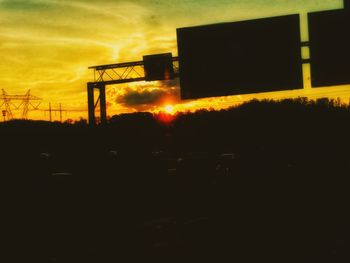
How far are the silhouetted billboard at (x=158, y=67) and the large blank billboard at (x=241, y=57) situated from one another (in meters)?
2.76

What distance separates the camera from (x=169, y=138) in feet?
206

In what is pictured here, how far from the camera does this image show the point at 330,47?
108ft

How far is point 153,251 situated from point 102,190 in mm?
11662

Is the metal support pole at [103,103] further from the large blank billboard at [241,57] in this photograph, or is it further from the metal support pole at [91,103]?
the large blank billboard at [241,57]

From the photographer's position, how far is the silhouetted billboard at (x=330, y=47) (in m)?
32.6

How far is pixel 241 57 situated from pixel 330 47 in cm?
554

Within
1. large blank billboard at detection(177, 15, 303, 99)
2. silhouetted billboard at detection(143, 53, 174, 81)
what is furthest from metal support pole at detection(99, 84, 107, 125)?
large blank billboard at detection(177, 15, 303, 99)

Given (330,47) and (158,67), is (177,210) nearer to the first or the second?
(330,47)

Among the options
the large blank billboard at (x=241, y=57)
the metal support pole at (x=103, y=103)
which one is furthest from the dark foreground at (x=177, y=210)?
the metal support pole at (x=103, y=103)

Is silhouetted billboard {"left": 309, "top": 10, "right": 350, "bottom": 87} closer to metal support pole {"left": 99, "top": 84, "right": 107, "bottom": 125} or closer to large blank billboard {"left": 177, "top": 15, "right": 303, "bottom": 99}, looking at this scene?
large blank billboard {"left": 177, "top": 15, "right": 303, "bottom": 99}

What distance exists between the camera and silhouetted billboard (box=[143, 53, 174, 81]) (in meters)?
38.1

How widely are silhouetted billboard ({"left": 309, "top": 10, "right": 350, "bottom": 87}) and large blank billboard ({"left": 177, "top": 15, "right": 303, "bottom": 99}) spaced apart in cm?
101

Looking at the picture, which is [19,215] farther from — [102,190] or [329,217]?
[329,217]

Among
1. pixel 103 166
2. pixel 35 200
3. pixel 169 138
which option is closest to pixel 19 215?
pixel 35 200
